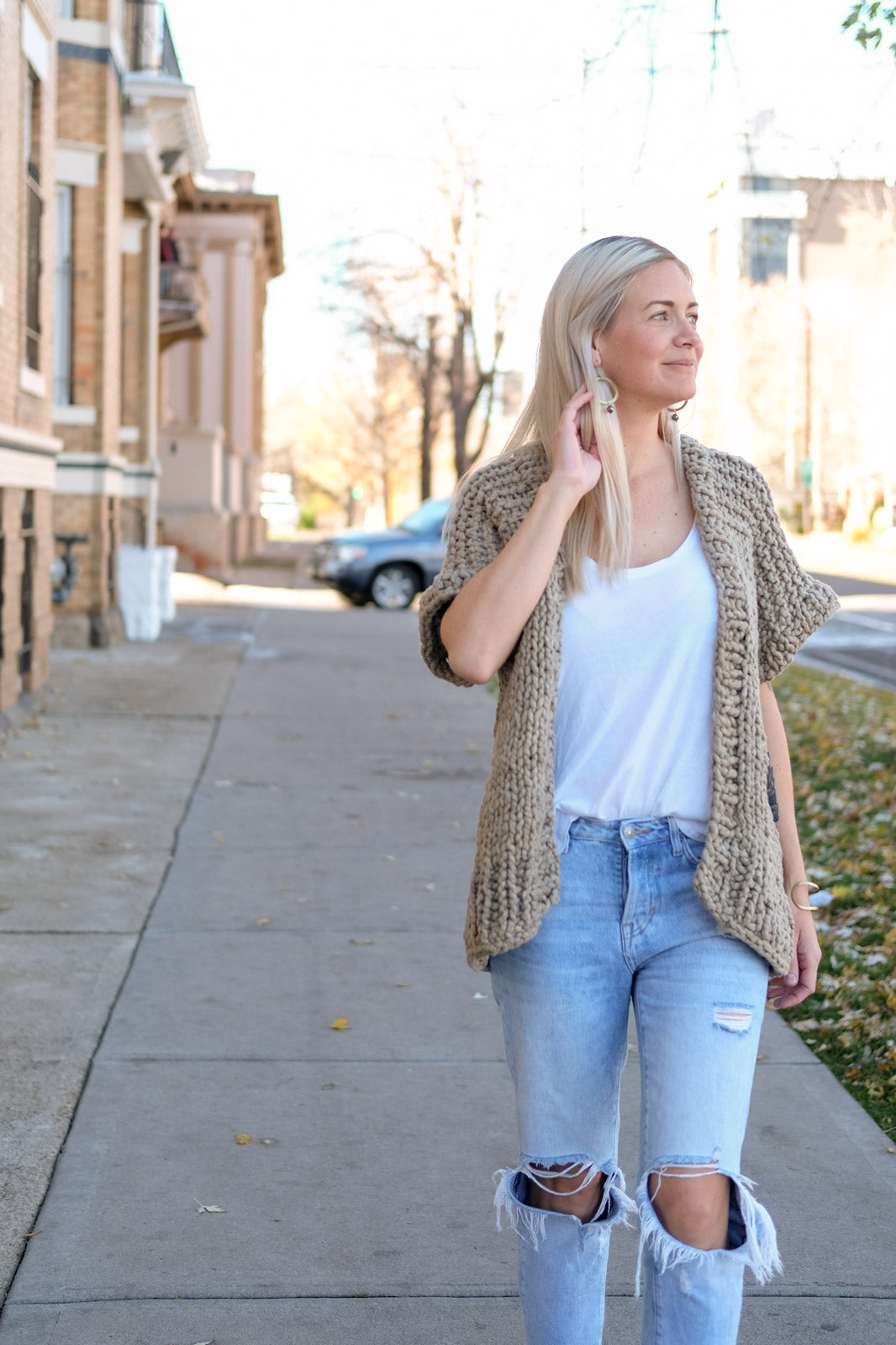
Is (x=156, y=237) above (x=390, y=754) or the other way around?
above

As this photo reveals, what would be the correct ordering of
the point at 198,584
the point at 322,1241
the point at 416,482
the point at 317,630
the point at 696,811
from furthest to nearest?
the point at 416,482, the point at 198,584, the point at 317,630, the point at 322,1241, the point at 696,811

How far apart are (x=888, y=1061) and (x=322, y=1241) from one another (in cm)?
202

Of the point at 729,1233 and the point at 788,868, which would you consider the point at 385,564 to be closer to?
the point at 788,868

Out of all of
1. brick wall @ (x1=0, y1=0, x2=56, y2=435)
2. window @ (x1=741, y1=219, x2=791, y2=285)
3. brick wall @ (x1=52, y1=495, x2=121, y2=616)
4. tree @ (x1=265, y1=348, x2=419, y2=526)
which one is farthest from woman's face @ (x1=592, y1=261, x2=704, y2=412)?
tree @ (x1=265, y1=348, x2=419, y2=526)

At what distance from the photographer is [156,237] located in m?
19.3

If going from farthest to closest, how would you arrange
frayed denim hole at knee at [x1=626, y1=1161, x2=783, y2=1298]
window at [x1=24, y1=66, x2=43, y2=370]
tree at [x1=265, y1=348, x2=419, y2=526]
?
tree at [x1=265, y1=348, x2=419, y2=526] → window at [x1=24, y1=66, x2=43, y2=370] → frayed denim hole at knee at [x1=626, y1=1161, x2=783, y2=1298]

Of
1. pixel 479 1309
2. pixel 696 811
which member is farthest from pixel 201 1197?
pixel 696 811

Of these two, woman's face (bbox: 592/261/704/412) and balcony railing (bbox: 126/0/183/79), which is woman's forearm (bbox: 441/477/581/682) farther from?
balcony railing (bbox: 126/0/183/79)

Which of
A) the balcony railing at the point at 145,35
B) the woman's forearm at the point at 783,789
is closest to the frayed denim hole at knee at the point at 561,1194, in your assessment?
the woman's forearm at the point at 783,789

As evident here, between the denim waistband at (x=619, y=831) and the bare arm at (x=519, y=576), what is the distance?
270 millimetres

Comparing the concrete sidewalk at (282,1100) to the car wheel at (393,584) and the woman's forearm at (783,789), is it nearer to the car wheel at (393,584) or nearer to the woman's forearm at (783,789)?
the woman's forearm at (783,789)

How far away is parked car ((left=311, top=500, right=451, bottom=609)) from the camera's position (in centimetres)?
2247

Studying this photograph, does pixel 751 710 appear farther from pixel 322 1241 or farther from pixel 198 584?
pixel 198 584

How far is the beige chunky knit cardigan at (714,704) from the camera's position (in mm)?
2432
